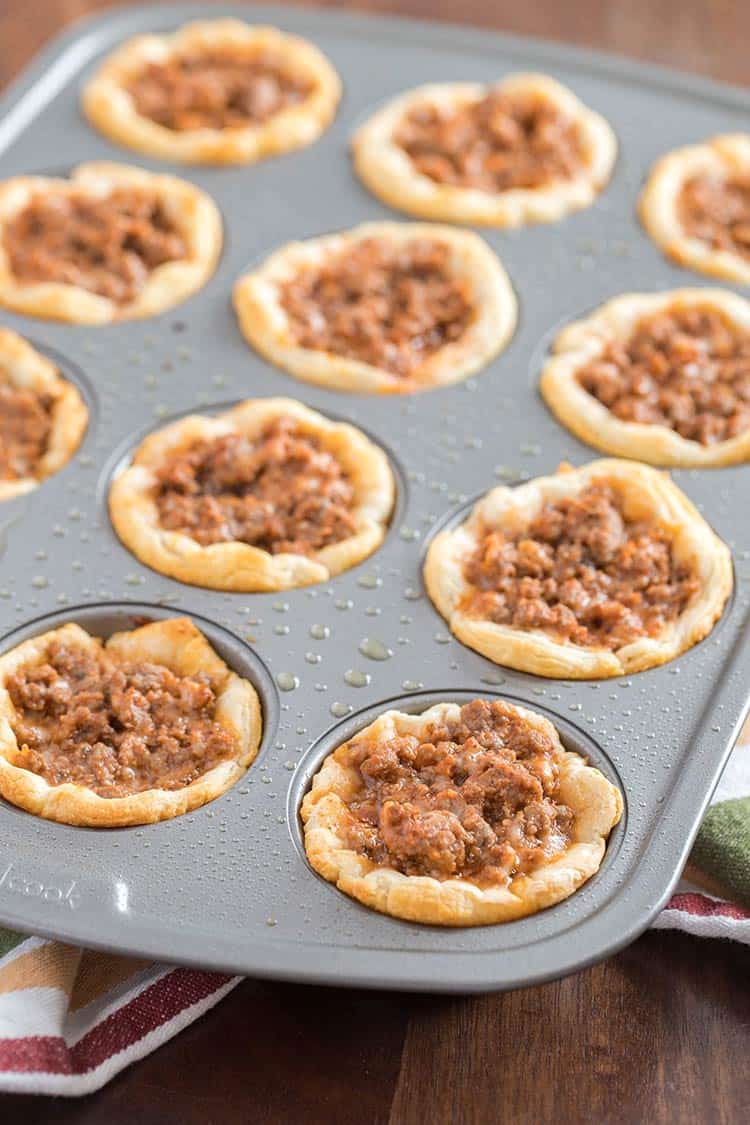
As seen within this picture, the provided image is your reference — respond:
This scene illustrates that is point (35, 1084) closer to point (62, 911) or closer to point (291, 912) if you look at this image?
point (62, 911)

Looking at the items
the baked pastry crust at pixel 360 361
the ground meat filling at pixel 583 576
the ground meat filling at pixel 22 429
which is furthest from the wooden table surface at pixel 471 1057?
the baked pastry crust at pixel 360 361

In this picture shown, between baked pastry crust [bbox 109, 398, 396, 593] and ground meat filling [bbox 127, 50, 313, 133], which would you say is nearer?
baked pastry crust [bbox 109, 398, 396, 593]

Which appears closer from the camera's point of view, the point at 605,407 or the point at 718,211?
the point at 605,407

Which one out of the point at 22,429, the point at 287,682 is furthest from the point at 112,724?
the point at 22,429

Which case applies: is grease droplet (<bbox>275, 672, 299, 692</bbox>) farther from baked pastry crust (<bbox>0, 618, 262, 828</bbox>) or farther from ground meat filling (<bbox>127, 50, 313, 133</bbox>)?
ground meat filling (<bbox>127, 50, 313, 133</bbox>)

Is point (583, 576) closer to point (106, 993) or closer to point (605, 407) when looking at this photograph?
point (605, 407)

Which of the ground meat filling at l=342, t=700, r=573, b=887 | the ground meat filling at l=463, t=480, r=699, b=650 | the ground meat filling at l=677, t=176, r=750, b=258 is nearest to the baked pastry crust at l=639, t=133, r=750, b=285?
the ground meat filling at l=677, t=176, r=750, b=258

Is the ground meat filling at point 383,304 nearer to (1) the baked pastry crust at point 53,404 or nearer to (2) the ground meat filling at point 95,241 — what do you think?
(2) the ground meat filling at point 95,241
